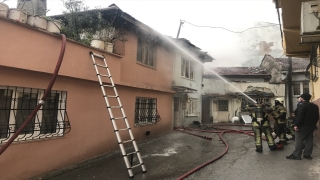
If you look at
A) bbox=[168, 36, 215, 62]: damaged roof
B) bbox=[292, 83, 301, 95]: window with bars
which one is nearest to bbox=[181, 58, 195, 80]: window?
bbox=[168, 36, 215, 62]: damaged roof

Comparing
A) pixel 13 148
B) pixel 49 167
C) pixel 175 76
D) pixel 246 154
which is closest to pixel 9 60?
pixel 13 148

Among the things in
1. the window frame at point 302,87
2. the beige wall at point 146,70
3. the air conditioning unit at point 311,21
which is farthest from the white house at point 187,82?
the window frame at point 302,87

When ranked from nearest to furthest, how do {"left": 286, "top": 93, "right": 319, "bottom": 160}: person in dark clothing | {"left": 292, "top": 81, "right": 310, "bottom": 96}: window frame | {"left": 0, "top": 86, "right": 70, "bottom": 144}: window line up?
1. {"left": 0, "top": 86, "right": 70, "bottom": 144}: window
2. {"left": 286, "top": 93, "right": 319, "bottom": 160}: person in dark clothing
3. {"left": 292, "top": 81, "right": 310, "bottom": 96}: window frame

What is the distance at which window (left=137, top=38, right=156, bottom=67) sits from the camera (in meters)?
8.61

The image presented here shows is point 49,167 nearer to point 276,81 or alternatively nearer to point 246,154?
point 246,154

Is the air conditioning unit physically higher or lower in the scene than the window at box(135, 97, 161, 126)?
higher

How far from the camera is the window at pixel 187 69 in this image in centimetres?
1277

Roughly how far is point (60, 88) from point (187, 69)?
9411 mm

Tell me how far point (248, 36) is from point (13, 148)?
4314cm

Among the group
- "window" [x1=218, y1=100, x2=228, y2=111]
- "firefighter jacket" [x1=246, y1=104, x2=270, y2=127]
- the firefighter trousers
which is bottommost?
the firefighter trousers

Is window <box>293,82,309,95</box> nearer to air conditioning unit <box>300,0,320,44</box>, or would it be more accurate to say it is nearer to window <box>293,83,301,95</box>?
window <box>293,83,301,95</box>

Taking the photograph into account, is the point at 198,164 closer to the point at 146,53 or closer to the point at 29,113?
the point at 29,113

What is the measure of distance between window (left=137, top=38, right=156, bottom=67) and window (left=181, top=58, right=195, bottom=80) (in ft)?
11.6

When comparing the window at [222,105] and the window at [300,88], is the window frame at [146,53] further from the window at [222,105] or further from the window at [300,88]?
the window at [300,88]
